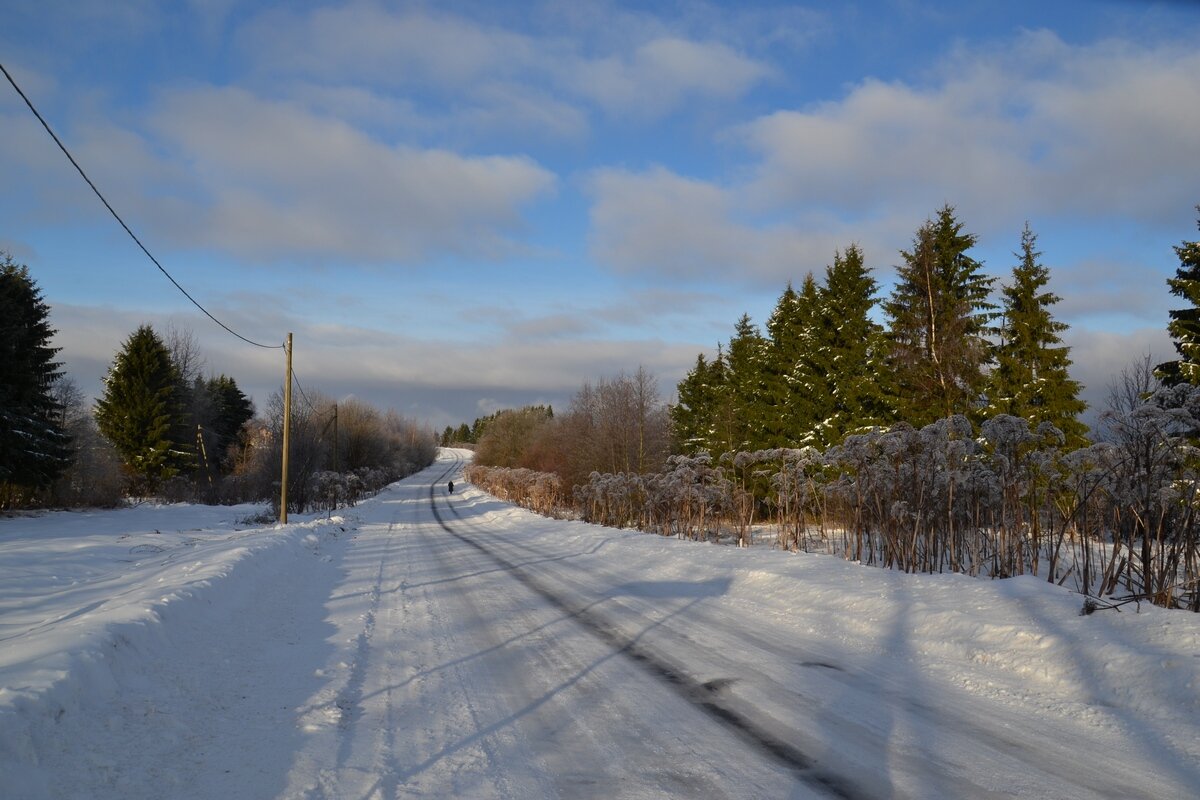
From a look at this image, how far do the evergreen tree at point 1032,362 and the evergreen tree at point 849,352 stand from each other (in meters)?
4.29

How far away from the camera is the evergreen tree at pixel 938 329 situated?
70.9ft

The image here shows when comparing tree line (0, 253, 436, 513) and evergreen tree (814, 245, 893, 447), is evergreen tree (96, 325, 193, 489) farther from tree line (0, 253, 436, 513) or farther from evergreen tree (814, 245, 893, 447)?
evergreen tree (814, 245, 893, 447)

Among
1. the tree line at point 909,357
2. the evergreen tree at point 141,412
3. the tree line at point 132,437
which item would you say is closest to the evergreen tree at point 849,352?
the tree line at point 909,357

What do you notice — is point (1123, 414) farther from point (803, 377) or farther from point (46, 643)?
point (803, 377)

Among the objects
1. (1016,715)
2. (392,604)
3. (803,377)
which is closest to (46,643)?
(392,604)

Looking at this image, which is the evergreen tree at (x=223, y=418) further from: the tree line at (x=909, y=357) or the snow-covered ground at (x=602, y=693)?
the snow-covered ground at (x=602, y=693)

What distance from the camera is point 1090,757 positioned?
172 inches

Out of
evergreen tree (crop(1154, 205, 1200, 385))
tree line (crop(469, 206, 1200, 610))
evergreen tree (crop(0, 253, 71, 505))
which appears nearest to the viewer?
tree line (crop(469, 206, 1200, 610))

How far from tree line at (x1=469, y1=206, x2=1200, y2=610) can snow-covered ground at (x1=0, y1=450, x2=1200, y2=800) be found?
58.0 inches

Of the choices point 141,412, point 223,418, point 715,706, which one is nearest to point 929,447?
point 715,706

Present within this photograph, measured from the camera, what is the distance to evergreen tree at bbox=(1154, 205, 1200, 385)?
1952 centimetres

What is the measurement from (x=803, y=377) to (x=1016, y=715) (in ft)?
84.0

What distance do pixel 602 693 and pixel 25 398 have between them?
3167cm

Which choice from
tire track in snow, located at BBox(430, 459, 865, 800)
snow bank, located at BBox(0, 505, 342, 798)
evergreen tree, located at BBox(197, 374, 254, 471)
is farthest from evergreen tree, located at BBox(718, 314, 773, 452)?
evergreen tree, located at BBox(197, 374, 254, 471)
